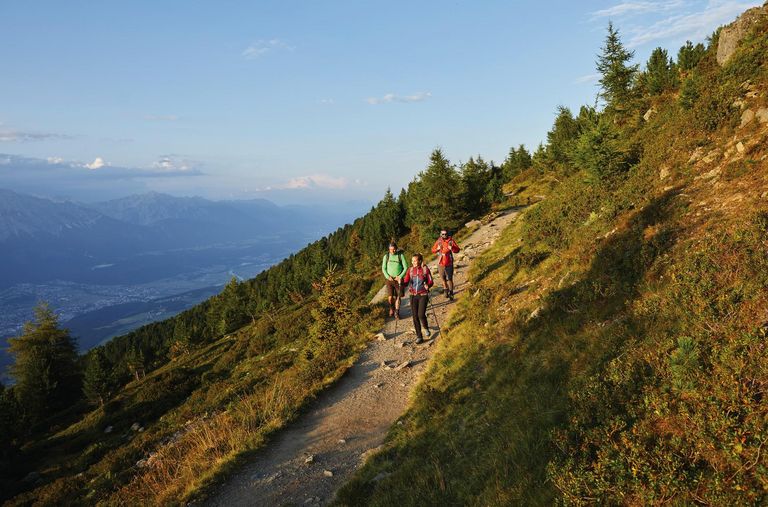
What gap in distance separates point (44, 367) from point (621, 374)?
212 ft

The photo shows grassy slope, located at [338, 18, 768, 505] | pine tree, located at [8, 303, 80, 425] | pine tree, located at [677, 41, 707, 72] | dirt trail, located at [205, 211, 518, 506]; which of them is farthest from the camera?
pine tree, located at [8, 303, 80, 425]

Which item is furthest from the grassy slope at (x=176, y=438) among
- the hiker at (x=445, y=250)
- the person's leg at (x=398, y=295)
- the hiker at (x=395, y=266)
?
the hiker at (x=445, y=250)

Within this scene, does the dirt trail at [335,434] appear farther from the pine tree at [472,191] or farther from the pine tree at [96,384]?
the pine tree at [96,384]

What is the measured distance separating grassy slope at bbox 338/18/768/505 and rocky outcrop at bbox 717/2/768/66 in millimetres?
10028

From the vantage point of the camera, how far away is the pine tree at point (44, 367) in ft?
153

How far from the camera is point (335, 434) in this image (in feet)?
30.4

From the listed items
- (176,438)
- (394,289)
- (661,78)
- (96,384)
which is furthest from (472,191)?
(96,384)

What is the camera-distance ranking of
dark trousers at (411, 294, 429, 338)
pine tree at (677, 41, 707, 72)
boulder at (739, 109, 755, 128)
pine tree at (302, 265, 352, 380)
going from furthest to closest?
pine tree at (677, 41, 707, 72) → pine tree at (302, 265, 352, 380) → boulder at (739, 109, 755, 128) → dark trousers at (411, 294, 429, 338)

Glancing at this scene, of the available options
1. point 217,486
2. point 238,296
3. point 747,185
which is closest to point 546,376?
point 217,486

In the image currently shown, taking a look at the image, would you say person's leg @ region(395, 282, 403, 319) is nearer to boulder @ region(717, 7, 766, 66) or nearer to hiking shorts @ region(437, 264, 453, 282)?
hiking shorts @ region(437, 264, 453, 282)

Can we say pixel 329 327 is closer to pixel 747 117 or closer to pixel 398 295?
pixel 398 295

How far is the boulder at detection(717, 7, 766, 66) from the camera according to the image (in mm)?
19938

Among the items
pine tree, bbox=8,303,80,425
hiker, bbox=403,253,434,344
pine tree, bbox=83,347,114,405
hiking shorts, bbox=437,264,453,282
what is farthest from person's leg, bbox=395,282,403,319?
pine tree, bbox=8,303,80,425

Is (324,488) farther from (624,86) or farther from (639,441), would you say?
(624,86)
